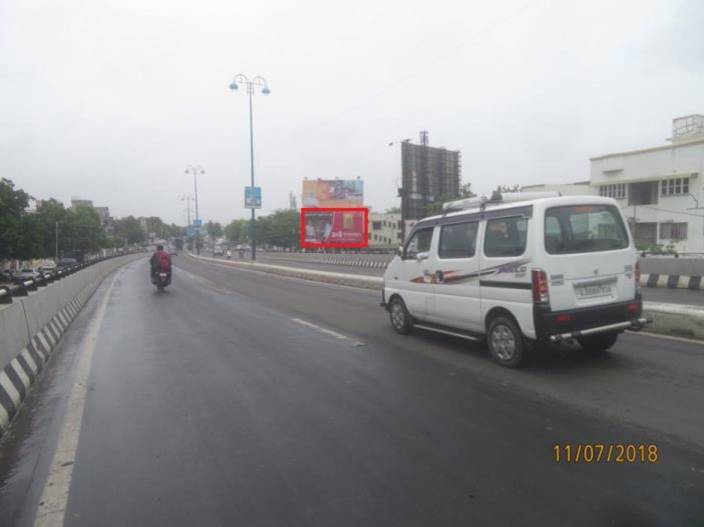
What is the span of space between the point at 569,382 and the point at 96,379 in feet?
18.6

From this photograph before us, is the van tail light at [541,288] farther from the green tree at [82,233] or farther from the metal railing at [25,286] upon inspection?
the green tree at [82,233]

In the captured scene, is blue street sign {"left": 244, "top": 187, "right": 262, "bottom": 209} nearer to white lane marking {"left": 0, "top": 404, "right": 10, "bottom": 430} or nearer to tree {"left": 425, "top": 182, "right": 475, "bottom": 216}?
tree {"left": 425, "top": 182, "right": 475, "bottom": 216}

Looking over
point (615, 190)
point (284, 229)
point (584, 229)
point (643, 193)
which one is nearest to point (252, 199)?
point (615, 190)

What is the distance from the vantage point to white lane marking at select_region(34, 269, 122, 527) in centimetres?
309

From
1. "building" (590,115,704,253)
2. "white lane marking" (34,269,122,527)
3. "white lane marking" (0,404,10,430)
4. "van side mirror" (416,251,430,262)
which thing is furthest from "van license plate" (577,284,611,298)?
"building" (590,115,704,253)

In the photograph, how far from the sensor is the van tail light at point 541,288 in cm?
542

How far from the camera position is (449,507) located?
299 cm

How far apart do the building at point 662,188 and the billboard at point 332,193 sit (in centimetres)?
3039

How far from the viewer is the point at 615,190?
38.0 metres

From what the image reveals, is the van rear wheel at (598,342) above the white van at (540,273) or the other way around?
the other way around

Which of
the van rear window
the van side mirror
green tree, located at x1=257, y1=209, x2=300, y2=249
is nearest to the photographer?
the van rear window

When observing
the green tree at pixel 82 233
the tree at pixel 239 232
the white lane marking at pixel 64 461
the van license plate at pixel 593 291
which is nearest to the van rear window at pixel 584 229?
the van license plate at pixel 593 291

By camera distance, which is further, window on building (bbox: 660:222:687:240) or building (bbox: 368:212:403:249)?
building (bbox: 368:212:403:249)
